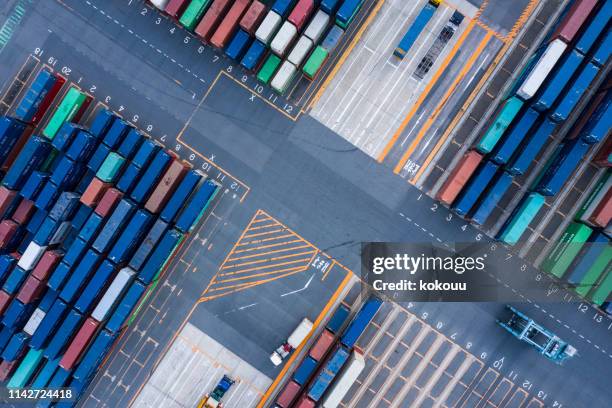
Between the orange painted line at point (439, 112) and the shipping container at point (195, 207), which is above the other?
the orange painted line at point (439, 112)

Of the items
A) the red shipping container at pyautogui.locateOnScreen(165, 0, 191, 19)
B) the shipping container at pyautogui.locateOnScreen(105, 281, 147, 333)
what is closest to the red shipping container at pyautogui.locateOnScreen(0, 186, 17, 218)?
the shipping container at pyautogui.locateOnScreen(105, 281, 147, 333)

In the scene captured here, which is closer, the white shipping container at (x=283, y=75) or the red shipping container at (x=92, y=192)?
the red shipping container at (x=92, y=192)

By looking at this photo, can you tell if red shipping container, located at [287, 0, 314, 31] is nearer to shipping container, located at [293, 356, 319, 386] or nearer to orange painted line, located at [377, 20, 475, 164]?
orange painted line, located at [377, 20, 475, 164]

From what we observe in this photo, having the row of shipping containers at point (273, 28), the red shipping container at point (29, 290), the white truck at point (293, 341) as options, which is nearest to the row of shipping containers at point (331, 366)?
the white truck at point (293, 341)

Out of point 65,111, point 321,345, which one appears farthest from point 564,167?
point 65,111

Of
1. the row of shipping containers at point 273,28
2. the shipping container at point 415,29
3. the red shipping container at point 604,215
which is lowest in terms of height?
the row of shipping containers at point 273,28

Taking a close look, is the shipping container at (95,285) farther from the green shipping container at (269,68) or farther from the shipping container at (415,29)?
the shipping container at (415,29)

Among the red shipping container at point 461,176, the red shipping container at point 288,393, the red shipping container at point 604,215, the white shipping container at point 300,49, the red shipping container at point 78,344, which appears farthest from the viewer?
the red shipping container at point 288,393
